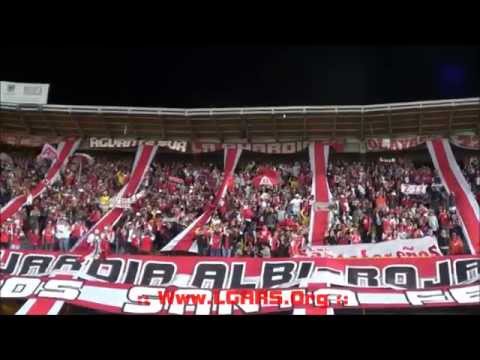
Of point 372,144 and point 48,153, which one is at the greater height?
point 372,144

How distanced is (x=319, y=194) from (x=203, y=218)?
2446mm

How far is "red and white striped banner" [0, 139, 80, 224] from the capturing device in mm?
13062

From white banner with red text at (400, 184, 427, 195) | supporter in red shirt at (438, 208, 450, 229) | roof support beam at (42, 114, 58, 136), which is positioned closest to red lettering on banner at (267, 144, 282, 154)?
white banner with red text at (400, 184, 427, 195)

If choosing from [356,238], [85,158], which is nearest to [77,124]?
[85,158]

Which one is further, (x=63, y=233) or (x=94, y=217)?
(x=94, y=217)

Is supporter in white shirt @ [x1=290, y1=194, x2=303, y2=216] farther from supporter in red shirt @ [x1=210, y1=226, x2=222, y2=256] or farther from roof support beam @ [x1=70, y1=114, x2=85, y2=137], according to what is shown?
roof support beam @ [x1=70, y1=114, x2=85, y2=137]

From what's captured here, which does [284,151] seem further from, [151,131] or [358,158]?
[151,131]

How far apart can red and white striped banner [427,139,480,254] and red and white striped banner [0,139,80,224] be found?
8.11 m

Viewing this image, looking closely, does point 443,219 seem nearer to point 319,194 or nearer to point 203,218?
point 319,194

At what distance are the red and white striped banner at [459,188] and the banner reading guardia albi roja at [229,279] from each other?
711 mm

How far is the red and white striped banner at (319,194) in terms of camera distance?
12.1 metres

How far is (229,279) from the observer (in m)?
11.3

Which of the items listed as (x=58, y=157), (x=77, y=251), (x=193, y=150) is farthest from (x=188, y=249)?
(x=58, y=157)

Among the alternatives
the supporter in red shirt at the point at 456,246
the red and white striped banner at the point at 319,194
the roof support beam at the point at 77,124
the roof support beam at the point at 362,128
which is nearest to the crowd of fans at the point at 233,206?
the supporter in red shirt at the point at 456,246
